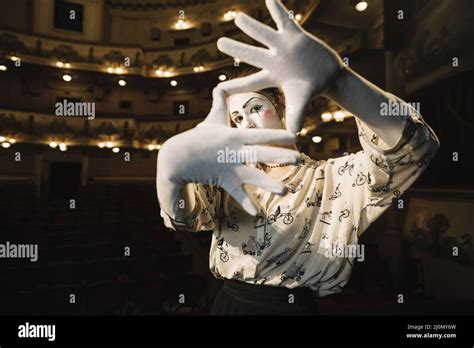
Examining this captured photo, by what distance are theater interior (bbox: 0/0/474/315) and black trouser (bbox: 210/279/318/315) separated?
1.03 m

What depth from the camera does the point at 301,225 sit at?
80 centimetres

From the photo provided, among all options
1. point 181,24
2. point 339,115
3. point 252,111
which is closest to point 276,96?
point 252,111

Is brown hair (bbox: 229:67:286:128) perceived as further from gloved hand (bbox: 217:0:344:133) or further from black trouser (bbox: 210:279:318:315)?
black trouser (bbox: 210:279:318:315)

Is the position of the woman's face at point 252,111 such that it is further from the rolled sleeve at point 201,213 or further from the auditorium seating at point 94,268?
the auditorium seating at point 94,268

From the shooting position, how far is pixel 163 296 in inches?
121

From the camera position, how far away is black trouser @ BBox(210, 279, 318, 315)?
83cm

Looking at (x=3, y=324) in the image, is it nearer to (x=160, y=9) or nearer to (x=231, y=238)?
(x=231, y=238)

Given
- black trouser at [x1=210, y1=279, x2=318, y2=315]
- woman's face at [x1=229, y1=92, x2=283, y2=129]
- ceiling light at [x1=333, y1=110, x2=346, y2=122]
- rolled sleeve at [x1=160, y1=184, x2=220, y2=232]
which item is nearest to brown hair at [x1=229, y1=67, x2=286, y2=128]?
woman's face at [x1=229, y1=92, x2=283, y2=129]

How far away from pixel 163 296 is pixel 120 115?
5.91 m

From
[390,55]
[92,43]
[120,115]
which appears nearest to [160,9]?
[92,43]

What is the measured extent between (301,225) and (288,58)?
48 centimetres

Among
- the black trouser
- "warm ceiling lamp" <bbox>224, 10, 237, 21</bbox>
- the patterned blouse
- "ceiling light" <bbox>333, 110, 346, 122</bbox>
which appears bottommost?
the black trouser

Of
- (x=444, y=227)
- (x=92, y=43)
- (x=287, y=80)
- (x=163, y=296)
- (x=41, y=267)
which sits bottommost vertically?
(x=163, y=296)

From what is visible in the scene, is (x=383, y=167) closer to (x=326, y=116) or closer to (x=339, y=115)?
(x=339, y=115)
